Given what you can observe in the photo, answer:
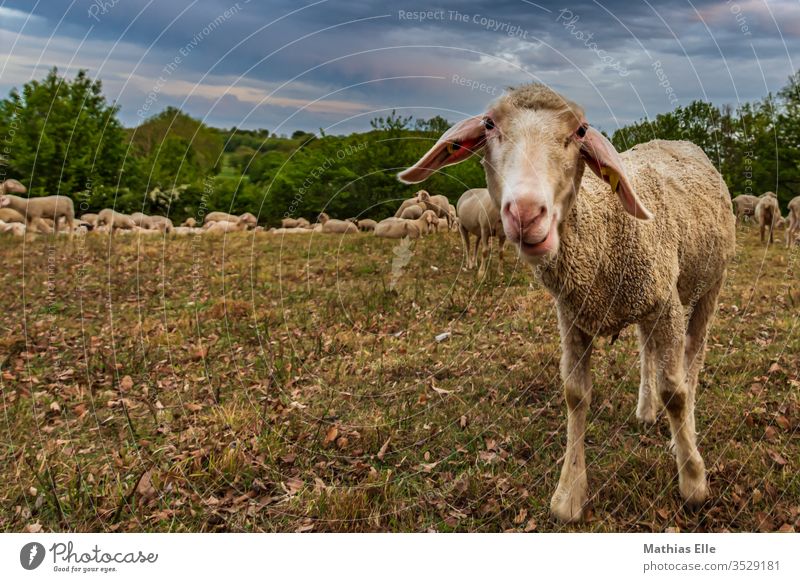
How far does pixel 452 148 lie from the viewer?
2.78 m

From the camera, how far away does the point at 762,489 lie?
3.50 meters

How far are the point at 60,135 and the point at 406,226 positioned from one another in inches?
243

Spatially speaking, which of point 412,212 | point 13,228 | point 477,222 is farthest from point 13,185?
point 477,222

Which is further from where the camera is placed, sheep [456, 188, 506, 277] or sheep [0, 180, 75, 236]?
sheep [0, 180, 75, 236]

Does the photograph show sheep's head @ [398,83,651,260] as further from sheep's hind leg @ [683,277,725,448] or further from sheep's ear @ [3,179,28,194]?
sheep's ear @ [3,179,28,194]

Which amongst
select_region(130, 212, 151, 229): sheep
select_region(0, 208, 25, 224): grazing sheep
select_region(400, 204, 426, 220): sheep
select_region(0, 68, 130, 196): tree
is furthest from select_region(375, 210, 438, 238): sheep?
select_region(0, 208, 25, 224): grazing sheep

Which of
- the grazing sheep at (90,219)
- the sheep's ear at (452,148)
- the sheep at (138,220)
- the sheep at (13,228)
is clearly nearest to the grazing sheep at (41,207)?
the sheep at (13,228)

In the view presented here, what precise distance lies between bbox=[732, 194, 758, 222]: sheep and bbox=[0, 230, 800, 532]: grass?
235mm

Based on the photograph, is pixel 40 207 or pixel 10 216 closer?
pixel 40 207

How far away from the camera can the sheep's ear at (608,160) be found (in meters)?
2.61

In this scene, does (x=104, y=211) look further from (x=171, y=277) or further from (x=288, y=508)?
(x=288, y=508)

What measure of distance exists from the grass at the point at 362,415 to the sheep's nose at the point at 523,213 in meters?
2.08

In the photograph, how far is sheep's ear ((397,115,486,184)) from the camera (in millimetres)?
2709

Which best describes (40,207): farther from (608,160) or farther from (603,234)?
(608,160)
